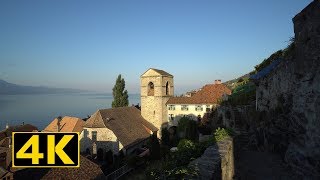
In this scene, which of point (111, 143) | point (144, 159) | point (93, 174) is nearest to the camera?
point (93, 174)

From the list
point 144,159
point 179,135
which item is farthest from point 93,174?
point 179,135

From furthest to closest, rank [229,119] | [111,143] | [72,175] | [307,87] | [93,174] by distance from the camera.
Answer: [111,143], [229,119], [93,174], [72,175], [307,87]

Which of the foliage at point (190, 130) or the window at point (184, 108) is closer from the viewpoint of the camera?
the foliage at point (190, 130)

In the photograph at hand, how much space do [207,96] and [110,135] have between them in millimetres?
20433

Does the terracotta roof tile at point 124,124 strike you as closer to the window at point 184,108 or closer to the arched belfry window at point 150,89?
the arched belfry window at point 150,89

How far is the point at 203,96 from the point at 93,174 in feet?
103

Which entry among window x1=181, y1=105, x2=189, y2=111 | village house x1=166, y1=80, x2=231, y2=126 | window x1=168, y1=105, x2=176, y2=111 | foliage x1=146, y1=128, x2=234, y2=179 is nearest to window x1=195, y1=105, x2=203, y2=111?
village house x1=166, y1=80, x2=231, y2=126

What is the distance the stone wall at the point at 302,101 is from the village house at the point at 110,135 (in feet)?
88.1

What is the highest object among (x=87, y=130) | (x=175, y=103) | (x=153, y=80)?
(x=153, y=80)

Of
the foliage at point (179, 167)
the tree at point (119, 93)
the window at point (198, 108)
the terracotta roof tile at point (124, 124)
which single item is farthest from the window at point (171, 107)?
the foliage at point (179, 167)

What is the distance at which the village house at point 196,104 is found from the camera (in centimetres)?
4972

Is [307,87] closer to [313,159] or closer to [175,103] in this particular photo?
[313,159]

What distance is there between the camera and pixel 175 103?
52438mm

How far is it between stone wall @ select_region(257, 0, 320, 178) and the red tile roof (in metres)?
32.1
